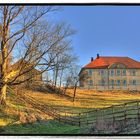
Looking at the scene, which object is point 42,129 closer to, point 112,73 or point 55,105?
Result: point 55,105

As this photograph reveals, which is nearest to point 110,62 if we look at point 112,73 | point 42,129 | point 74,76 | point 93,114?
point 112,73

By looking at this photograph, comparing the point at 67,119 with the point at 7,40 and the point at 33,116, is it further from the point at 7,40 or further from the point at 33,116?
the point at 7,40

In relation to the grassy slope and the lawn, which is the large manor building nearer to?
the grassy slope

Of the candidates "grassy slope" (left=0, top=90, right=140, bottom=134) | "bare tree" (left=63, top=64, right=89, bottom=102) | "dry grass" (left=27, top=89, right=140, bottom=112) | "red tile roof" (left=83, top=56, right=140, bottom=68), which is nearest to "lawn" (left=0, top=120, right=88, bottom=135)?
"grassy slope" (left=0, top=90, right=140, bottom=134)

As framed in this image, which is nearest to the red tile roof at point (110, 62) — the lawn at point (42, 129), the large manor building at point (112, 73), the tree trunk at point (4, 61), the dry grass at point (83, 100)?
the large manor building at point (112, 73)

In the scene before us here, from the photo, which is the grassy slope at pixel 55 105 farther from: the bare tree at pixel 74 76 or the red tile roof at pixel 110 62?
the red tile roof at pixel 110 62

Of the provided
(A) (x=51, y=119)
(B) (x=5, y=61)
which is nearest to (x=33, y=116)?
(A) (x=51, y=119)
